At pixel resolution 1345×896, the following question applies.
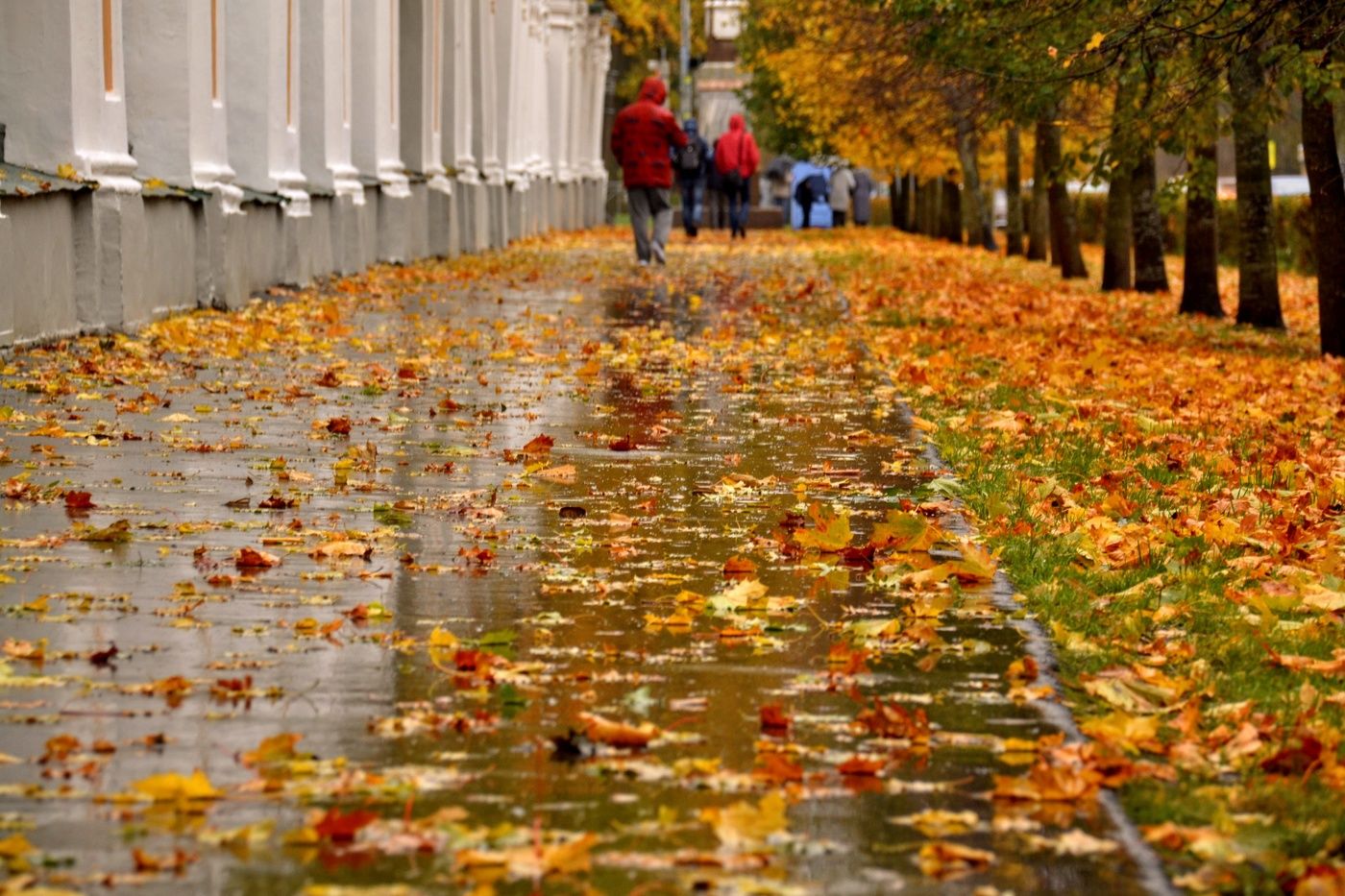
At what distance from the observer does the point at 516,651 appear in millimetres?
5844

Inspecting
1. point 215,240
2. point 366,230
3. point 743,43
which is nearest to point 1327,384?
point 215,240

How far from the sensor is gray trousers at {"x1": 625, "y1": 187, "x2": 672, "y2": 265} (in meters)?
29.2

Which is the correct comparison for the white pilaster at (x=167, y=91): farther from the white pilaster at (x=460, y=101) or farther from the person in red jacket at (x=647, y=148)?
the white pilaster at (x=460, y=101)

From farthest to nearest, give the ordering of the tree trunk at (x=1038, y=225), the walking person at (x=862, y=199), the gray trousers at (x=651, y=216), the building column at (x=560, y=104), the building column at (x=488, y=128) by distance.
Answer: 1. the walking person at (x=862, y=199)
2. the building column at (x=560, y=104)
3. the building column at (x=488, y=128)
4. the tree trunk at (x=1038, y=225)
5. the gray trousers at (x=651, y=216)

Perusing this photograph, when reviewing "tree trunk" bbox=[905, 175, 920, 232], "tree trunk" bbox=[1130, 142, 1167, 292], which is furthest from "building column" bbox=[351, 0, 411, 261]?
"tree trunk" bbox=[905, 175, 920, 232]

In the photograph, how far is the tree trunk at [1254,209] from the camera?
1880cm

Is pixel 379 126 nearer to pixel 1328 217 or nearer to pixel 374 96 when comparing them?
pixel 374 96

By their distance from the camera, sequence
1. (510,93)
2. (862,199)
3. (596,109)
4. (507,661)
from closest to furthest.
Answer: (507,661) < (510,93) < (596,109) < (862,199)

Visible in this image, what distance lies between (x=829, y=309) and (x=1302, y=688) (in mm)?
15977

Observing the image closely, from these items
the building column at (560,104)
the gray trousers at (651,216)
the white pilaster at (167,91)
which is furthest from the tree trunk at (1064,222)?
the building column at (560,104)

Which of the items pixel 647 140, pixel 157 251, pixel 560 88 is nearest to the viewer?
pixel 157 251

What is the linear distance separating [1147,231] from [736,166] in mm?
22244

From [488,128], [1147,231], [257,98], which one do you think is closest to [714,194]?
[488,128]

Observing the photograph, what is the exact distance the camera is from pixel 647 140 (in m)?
29.0
